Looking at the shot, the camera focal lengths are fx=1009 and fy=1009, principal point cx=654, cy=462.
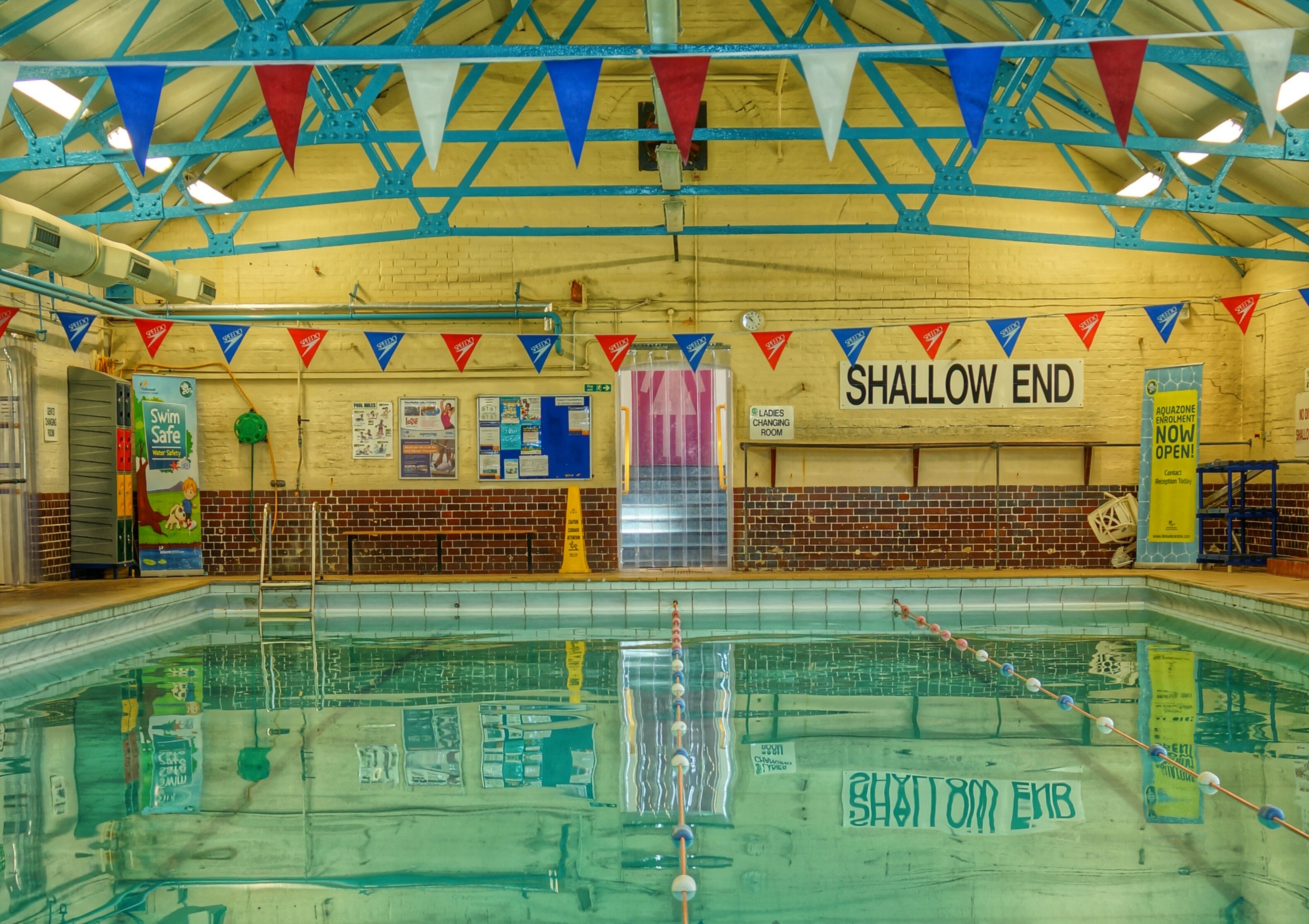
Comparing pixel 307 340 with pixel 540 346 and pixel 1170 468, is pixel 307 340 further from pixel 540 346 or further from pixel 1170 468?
pixel 1170 468

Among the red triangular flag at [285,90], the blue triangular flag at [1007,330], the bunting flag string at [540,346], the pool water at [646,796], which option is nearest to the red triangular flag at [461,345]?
the bunting flag string at [540,346]

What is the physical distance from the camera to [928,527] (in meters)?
10.9

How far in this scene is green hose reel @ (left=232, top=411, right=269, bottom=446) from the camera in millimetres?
10773

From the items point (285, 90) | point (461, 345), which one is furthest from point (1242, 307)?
point (285, 90)

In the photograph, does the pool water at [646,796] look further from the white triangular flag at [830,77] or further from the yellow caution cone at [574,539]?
the yellow caution cone at [574,539]

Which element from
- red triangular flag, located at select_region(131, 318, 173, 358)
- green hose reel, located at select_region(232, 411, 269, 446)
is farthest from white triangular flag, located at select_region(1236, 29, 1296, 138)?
green hose reel, located at select_region(232, 411, 269, 446)

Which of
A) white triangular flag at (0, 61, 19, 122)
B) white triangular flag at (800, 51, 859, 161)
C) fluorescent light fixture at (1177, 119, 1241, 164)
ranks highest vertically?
fluorescent light fixture at (1177, 119, 1241, 164)

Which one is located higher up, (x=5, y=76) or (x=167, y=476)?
(x=5, y=76)

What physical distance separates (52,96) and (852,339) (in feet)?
22.8

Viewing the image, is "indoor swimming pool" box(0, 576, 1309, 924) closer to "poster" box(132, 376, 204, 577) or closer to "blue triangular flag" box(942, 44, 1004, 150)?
"poster" box(132, 376, 204, 577)

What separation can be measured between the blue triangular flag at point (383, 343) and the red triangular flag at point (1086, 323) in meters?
6.17

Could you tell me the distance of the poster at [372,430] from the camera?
36.1 feet

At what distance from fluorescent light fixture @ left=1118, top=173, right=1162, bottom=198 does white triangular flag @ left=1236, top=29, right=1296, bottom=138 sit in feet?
15.9

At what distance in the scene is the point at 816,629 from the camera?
857cm
